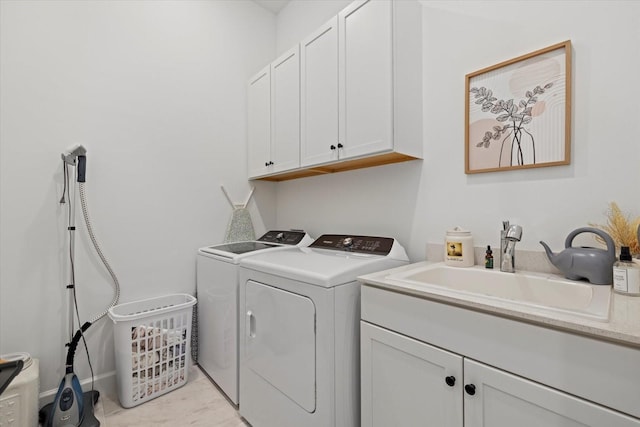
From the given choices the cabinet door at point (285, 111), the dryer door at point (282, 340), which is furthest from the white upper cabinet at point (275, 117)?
the dryer door at point (282, 340)

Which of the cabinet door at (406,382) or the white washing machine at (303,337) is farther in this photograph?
the white washing machine at (303,337)

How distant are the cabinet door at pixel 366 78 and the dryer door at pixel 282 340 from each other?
3.05 ft

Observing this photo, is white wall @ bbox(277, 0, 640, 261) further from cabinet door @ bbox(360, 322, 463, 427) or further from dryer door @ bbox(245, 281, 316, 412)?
dryer door @ bbox(245, 281, 316, 412)

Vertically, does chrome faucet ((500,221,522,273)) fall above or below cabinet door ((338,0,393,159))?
below

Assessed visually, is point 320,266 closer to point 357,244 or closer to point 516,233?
point 357,244

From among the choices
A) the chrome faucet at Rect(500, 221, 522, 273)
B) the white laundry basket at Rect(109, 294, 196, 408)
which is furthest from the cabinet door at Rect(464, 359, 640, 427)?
the white laundry basket at Rect(109, 294, 196, 408)

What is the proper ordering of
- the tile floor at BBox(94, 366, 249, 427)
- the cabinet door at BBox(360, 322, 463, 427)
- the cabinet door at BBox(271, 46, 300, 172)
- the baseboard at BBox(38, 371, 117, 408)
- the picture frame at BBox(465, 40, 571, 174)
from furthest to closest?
the cabinet door at BBox(271, 46, 300, 172) < the baseboard at BBox(38, 371, 117, 408) < the tile floor at BBox(94, 366, 249, 427) < the picture frame at BBox(465, 40, 571, 174) < the cabinet door at BBox(360, 322, 463, 427)

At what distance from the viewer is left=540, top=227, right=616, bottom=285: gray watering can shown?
3.45ft

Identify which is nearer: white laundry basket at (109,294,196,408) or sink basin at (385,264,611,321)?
sink basin at (385,264,611,321)

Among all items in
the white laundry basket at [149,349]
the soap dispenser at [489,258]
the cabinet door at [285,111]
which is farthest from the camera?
the cabinet door at [285,111]

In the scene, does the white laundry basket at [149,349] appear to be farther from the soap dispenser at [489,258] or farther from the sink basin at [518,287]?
the soap dispenser at [489,258]

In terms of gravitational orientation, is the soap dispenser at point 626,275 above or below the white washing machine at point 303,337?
above

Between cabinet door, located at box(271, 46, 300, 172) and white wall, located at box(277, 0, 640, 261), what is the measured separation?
50 cm

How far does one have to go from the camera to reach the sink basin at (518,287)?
869mm
